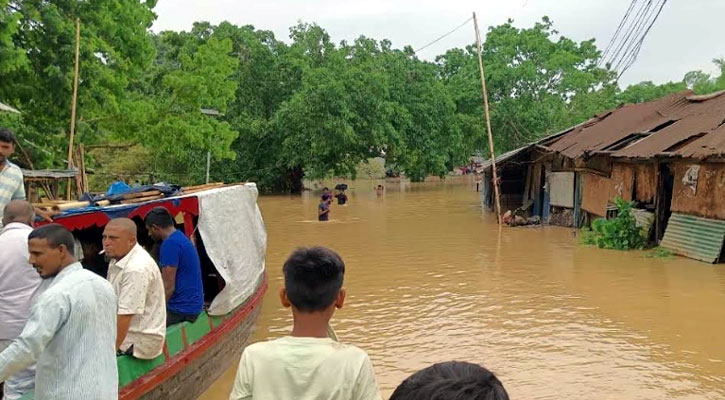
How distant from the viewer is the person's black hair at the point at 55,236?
338cm

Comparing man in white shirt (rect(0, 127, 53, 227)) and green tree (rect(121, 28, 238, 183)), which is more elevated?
green tree (rect(121, 28, 238, 183))

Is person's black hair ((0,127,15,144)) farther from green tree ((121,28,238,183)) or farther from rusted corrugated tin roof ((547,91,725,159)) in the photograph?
green tree ((121,28,238,183))

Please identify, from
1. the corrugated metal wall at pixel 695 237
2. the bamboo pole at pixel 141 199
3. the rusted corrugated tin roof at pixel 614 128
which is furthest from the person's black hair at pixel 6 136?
the rusted corrugated tin roof at pixel 614 128

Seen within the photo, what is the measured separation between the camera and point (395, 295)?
1095 cm

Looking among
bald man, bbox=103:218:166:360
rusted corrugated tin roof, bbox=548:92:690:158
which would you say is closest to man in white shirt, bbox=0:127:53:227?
bald man, bbox=103:218:166:360

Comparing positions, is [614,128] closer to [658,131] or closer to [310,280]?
[658,131]

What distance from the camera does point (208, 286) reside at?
7945mm

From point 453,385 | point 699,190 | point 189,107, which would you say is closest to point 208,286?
point 453,385

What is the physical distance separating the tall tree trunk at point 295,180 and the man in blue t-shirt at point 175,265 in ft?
108

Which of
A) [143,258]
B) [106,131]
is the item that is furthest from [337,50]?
[143,258]

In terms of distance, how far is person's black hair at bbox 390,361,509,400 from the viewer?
1.34 metres

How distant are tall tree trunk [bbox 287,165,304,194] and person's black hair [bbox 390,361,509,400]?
37399 mm

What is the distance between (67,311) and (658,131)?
51.2 feet

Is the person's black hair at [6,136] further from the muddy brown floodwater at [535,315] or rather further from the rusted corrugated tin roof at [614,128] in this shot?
the rusted corrugated tin roof at [614,128]
